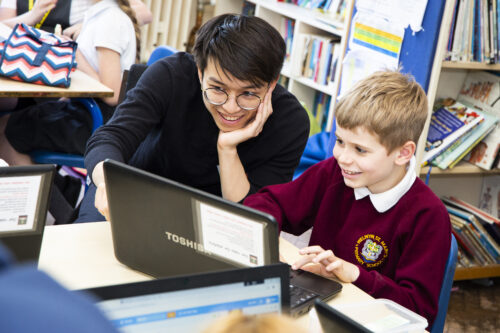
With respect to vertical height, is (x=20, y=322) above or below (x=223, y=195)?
above

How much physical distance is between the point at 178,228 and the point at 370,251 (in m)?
0.58

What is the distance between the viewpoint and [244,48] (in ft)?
5.17

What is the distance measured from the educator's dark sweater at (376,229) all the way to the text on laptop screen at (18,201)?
660 millimetres

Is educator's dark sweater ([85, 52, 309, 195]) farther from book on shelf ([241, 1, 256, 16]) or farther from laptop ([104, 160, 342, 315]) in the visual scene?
book on shelf ([241, 1, 256, 16])

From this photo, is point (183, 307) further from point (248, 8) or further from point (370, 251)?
point (248, 8)

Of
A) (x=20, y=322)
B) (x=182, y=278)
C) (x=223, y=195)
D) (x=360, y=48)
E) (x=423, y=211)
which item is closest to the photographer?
(x=20, y=322)

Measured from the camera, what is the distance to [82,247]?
1.34 metres

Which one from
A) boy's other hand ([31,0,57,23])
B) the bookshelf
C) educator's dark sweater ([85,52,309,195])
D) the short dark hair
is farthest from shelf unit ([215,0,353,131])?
the short dark hair

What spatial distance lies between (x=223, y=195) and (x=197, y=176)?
11cm

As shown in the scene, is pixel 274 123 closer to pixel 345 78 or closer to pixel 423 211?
pixel 423 211

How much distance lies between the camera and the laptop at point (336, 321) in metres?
0.74

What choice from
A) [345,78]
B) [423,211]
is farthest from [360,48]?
[423,211]

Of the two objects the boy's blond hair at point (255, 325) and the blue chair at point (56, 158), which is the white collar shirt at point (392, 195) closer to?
the boy's blond hair at point (255, 325)

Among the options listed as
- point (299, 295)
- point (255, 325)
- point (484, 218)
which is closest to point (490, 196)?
point (484, 218)
